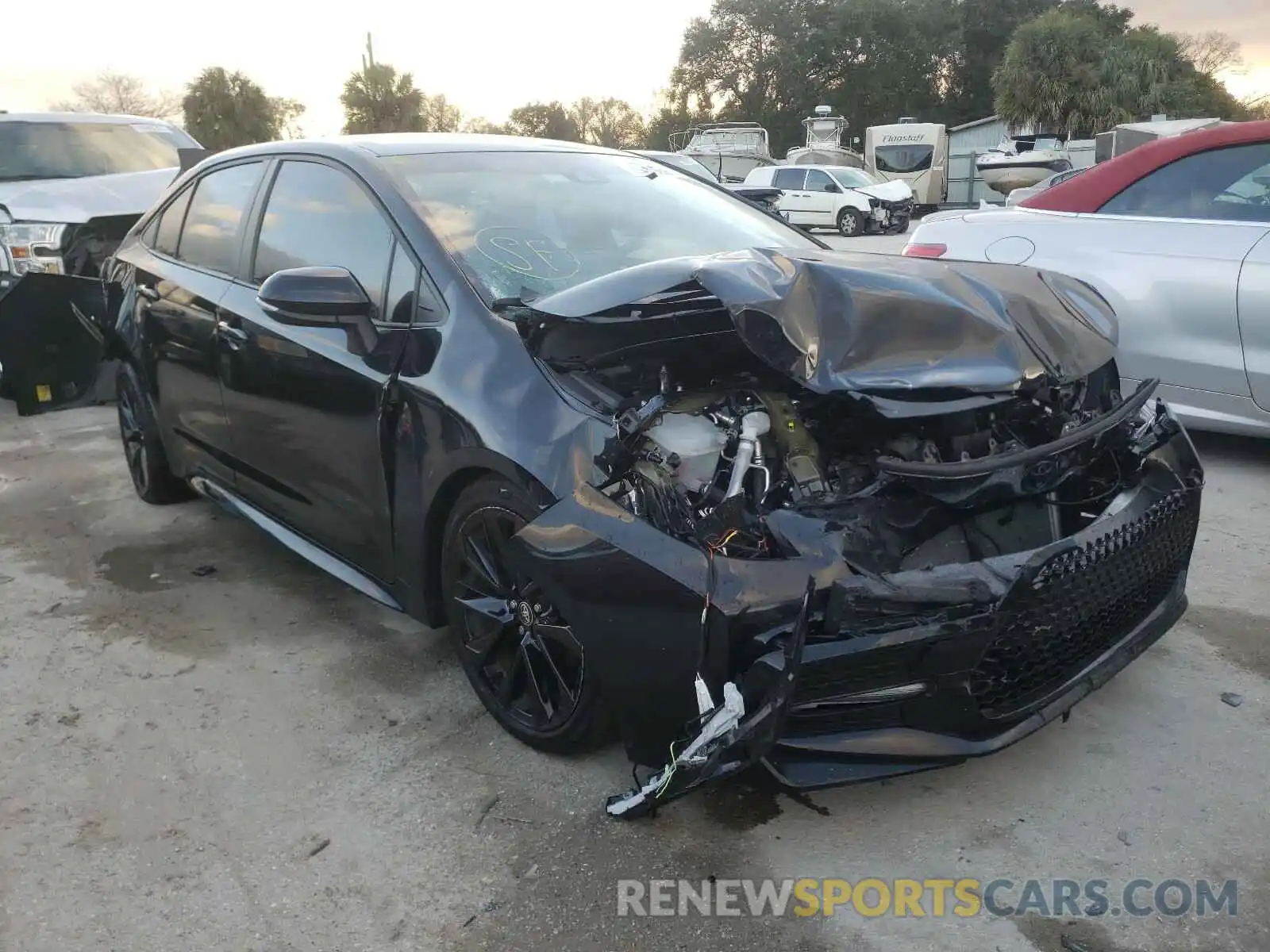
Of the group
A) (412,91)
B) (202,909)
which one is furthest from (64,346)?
(412,91)

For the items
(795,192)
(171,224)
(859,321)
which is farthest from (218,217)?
(795,192)

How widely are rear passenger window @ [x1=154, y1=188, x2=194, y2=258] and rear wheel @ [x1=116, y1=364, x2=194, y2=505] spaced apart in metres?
0.64

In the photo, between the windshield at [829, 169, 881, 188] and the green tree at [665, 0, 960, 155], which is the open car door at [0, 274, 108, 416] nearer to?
the windshield at [829, 169, 881, 188]

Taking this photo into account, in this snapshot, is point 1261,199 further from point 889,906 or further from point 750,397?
point 889,906

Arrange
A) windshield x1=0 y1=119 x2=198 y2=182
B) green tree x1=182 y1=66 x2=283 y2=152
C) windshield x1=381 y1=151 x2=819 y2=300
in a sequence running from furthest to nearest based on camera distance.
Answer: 1. green tree x1=182 y1=66 x2=283 y2=152
2. windshield x1=0 y1=119 x2=198 y2=182
3. windshield x1=381 y1=151 x2=819 y2=300

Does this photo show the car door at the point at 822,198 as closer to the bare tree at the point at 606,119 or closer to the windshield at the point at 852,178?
the windshield at the point at 852,178

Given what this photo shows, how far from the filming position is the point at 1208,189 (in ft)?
15.8

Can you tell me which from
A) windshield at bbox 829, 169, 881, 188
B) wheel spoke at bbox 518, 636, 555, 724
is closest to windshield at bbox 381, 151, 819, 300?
wheel spoke at bbox 518, 636, 555, 724

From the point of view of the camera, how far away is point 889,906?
7.14ft

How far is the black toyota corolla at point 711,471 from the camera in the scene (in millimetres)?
2139

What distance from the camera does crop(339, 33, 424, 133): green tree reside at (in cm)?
3891

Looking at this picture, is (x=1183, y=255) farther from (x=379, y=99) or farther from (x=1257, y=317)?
(x=379, y=99)

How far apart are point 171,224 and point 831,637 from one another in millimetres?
3722
